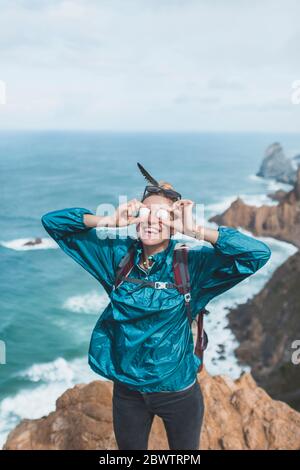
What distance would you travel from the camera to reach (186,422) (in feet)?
13.5

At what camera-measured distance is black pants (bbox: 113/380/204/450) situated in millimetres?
3943

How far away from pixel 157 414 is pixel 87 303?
3685 centimetres

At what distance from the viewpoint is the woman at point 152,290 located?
3.68 meters

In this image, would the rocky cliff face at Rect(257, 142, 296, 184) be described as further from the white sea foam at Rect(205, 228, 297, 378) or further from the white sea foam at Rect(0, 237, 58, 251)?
the white sea foam at Rect(0, 237, 58, 251)

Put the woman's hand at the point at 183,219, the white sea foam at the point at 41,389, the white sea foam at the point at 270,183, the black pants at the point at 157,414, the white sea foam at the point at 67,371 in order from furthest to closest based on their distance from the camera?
the white sea foam at the point at 270,183 < the white sea foam at the point at 67,371 < the white sea foam at the point at 41,389 < the black pants at the point at 157,414 < the woman's hand at the point at 183,219

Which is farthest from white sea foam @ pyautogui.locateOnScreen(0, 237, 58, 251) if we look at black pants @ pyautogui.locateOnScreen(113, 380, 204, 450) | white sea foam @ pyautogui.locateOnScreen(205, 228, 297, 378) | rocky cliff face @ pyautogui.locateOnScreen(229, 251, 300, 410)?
black pants @ pyautogui.locateOnScreen(113, 380, 204, 450)

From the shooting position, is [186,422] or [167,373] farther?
[186,422]

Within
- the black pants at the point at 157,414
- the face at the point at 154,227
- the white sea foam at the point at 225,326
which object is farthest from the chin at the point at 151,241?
the white sea foam at the point at 225,326

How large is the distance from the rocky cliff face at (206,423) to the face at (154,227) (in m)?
5.72

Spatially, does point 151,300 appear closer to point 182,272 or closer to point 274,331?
point 182,272

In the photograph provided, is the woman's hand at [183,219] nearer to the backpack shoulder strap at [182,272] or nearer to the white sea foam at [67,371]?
the backpack shoulder strap at [182,272]
